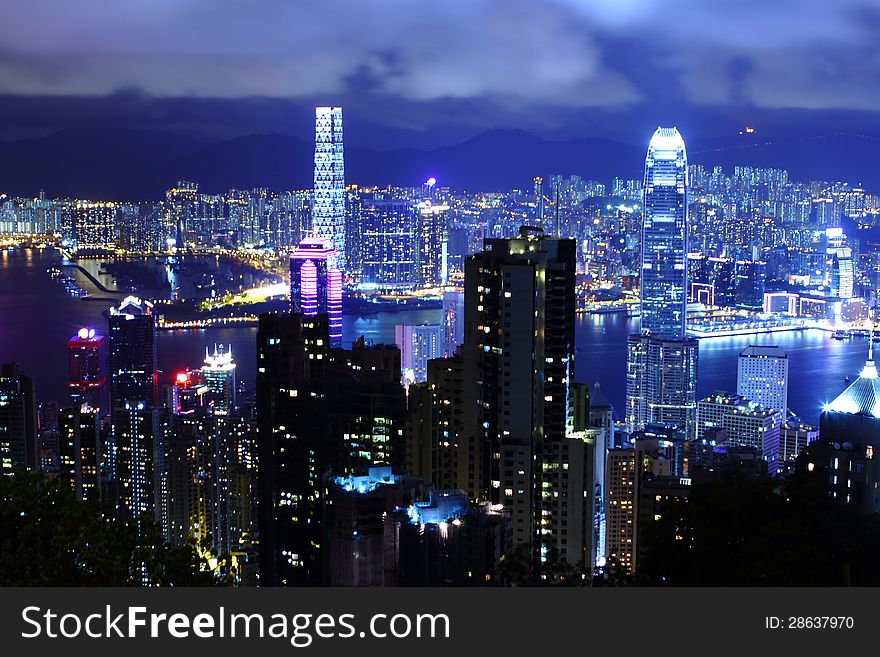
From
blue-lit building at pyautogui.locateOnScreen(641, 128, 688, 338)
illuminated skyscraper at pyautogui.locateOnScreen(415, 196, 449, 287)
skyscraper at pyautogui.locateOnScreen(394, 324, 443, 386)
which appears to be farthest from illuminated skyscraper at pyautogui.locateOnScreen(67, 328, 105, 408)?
blue-lit building at pyautogui.locateOnScreen(641, 128, 688, 338)

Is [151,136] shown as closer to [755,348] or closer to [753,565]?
[753,565]

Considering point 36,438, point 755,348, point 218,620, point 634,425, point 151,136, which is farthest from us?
point 755,348

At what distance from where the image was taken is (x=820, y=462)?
3.45 m

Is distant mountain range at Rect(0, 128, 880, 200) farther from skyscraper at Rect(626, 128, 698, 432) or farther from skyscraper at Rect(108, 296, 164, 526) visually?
skyscraper at Rect(108, 296, 164, 526)

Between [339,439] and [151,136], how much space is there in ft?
6.55

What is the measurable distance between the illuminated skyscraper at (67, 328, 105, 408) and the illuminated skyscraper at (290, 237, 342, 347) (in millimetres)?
2072

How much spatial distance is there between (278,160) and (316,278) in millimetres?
3128

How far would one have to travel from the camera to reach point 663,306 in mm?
11523

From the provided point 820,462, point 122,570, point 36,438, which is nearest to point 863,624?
point 122,570

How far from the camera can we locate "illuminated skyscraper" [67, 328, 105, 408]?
813 centimetres

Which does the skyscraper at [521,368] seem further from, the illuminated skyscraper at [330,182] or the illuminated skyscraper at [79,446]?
the illuminated skyscraper at [79,446]

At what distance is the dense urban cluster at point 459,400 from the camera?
117 inches

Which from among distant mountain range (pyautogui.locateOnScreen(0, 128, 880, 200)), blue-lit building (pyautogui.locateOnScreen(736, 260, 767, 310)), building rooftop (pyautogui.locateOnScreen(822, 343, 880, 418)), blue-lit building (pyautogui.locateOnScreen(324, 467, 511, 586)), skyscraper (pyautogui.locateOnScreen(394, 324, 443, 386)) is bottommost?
blue-lit building (pyautogui.locateOnScreen(324, 467, 511, 586))

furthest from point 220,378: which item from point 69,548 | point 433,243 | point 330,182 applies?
point 69,548
